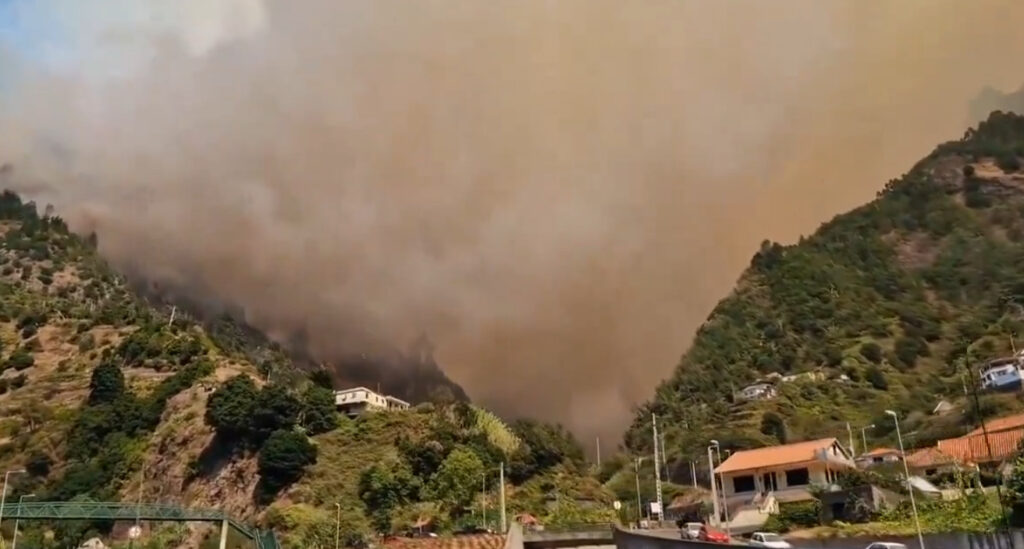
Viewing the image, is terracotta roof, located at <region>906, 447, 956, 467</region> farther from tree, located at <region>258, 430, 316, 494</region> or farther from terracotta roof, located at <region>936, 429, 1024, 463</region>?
tree, located at <region>258, 430, 316, 494</region>

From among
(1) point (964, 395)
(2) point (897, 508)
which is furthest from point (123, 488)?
(1) point (964, 395)

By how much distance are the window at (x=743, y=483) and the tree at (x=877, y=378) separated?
340 feet

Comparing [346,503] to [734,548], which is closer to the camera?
[734,548]

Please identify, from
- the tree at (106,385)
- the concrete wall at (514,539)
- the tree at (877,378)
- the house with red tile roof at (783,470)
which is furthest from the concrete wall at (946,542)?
the tree at (877,378)

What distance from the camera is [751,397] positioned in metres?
186

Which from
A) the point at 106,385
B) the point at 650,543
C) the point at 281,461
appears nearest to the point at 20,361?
the point at 106,385

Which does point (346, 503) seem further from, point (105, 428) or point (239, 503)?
point (105, 428)

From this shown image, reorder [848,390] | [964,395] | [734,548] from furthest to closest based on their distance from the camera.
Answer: [848,390] → [964,395] → [734,548]

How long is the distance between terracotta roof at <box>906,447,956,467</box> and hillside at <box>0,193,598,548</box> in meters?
37.5

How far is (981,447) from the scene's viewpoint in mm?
86938

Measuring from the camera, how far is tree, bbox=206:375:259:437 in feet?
423

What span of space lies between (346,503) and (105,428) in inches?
2044

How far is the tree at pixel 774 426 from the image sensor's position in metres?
151

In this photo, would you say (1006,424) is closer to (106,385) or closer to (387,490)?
(387,490)
